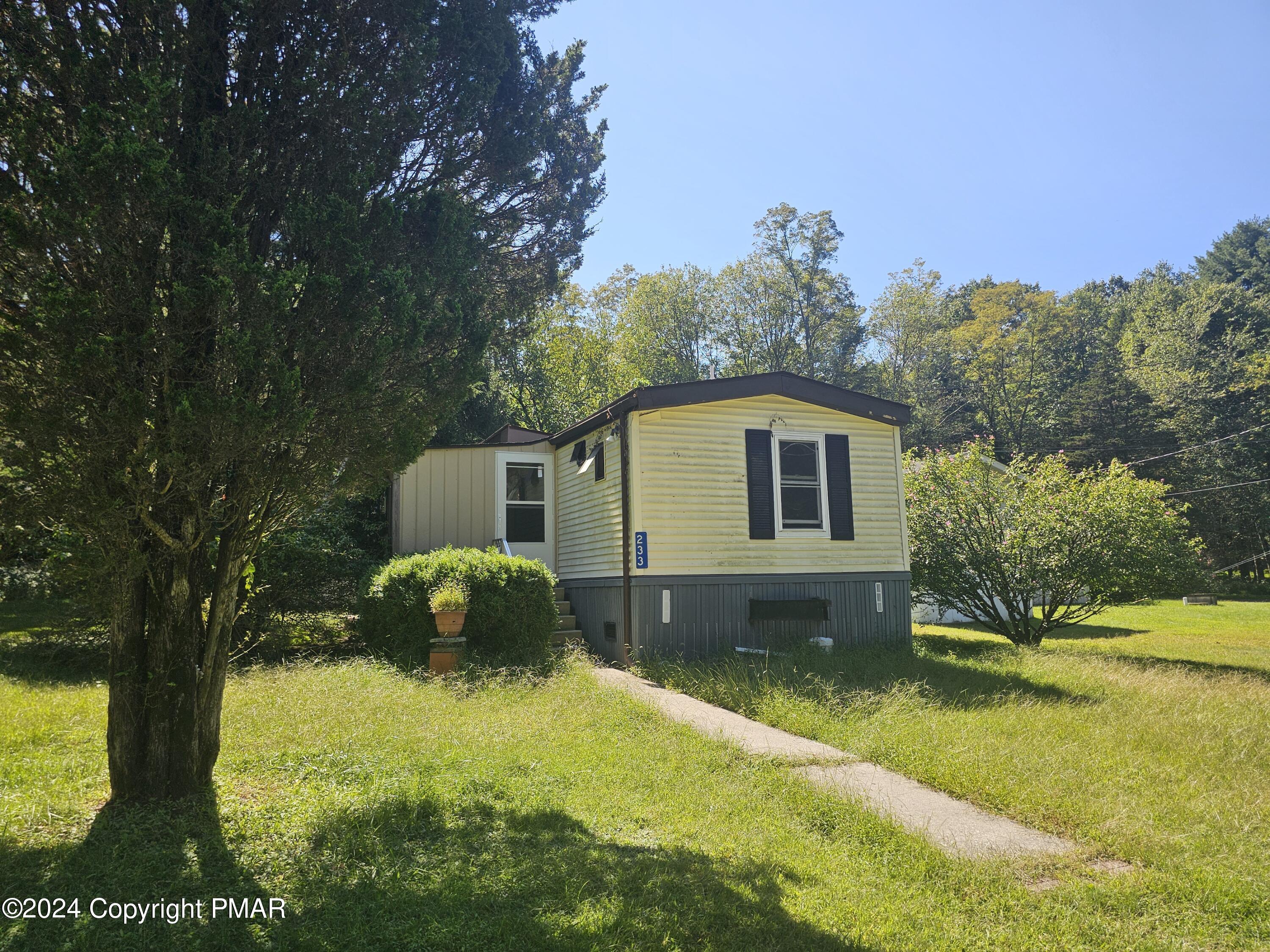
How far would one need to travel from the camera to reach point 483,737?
19.0 feet

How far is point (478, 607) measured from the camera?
30.2ft

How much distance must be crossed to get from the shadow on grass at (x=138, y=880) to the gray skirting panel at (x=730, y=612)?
652 cm

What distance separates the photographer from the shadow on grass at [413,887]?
2.96 metres

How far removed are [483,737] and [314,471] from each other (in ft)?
8.13

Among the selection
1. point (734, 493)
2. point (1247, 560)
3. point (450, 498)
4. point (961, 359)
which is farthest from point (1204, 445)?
point (450, 498)

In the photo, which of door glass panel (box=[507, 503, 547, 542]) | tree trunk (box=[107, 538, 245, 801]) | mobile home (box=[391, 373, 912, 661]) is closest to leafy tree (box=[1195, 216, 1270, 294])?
mobile home (box=[391, 373, 912, 661])

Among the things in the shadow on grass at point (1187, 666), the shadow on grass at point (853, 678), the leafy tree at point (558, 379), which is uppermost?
the leafy tree at point (558, 379)

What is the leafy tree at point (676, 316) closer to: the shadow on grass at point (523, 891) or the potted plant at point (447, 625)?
the potted plant at point (447, 625)

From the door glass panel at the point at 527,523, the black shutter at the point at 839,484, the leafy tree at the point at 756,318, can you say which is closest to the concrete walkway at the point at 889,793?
the black shutter at the point at 839,484

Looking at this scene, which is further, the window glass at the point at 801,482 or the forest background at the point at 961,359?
the forest background at the point at 961,359

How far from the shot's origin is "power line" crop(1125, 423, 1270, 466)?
2938 centimetres

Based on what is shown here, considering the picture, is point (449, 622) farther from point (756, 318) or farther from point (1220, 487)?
point (1220, 487)

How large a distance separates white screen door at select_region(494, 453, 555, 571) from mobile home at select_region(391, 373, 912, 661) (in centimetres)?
63

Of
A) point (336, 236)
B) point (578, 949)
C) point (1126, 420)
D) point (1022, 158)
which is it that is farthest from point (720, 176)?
point (1126, 420)
